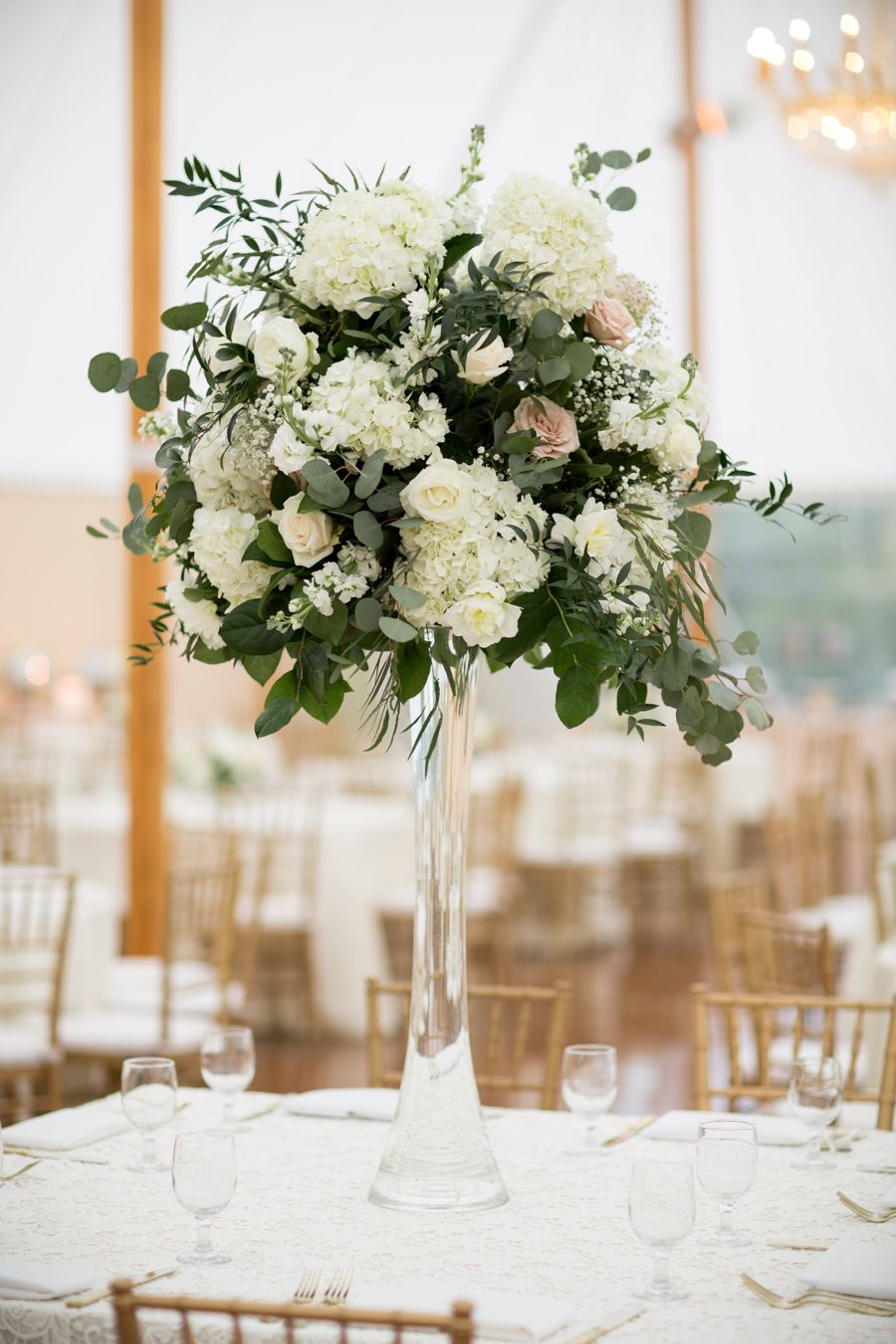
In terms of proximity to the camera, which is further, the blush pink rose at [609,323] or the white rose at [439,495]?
the blush pink rose at [609,323]

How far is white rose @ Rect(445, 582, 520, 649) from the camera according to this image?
1.94 metres

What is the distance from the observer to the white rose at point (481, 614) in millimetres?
1943

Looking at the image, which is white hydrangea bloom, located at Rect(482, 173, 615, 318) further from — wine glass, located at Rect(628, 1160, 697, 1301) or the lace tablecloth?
the lace tablecloth

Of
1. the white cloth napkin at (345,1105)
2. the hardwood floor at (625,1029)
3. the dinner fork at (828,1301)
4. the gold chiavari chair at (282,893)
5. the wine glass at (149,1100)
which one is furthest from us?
the gold chiavari chair at (282,893)

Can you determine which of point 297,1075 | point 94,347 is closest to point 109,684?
point 94,347

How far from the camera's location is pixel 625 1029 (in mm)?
6664

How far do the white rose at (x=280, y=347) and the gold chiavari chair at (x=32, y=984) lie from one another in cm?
282

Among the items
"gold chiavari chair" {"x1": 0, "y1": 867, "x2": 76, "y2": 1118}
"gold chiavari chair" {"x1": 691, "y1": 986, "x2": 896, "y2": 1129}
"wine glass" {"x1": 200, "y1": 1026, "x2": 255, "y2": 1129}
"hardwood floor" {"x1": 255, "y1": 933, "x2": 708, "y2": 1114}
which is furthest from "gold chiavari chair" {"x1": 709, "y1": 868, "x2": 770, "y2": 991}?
"wine glass" {"x1": 200, "y1": 1026, "x2": 255, "y2": 1129}

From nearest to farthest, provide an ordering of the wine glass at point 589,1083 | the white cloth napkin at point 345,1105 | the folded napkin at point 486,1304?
the folded napkin at point 486,1304 → the wine glass at point 589,1083 → the white cloth napkin at point 345,1105

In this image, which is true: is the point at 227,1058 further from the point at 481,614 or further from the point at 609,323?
the point at 609,323

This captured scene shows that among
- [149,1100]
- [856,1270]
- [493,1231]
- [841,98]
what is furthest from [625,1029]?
[856,1270]

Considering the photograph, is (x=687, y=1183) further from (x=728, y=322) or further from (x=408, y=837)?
(x=728, y=322)

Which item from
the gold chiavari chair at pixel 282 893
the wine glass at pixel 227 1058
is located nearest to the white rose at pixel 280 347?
the wine glass at pixel 227 1058

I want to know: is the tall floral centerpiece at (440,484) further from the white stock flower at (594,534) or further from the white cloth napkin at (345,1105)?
the white cloth napkin at (345,1105)
